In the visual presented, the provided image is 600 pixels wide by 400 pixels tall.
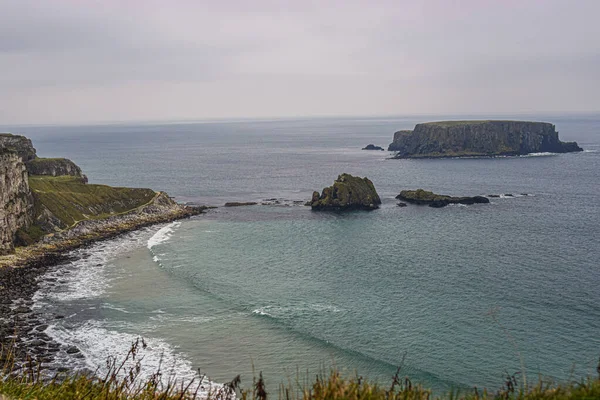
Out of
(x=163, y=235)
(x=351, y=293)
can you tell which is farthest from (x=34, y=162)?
(x=351, y=293)

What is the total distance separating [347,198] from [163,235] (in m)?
40.8

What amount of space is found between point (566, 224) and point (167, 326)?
2738 inches

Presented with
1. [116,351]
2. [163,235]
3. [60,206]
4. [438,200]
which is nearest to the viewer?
[116,351]

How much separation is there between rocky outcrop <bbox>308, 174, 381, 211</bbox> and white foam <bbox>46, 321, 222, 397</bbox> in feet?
217

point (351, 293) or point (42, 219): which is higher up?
point (42, 219)

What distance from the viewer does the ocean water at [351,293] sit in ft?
125

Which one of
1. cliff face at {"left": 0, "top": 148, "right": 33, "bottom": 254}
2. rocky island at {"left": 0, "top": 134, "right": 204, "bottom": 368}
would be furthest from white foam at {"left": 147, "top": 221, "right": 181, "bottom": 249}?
cliff face at {"left": 0, "top": 148, "right": 33, "bottom": 254}

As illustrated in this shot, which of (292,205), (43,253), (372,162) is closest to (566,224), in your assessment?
(292,205)

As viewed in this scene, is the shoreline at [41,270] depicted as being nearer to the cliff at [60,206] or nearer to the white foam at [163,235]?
the cliff at [60,206]

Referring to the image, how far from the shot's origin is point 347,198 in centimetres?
10800

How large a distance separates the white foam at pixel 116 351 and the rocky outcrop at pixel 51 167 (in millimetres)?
76764

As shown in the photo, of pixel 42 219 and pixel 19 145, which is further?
pixel 19 145

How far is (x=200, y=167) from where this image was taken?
7594 inches

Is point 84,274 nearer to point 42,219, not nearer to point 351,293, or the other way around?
point 42,219
